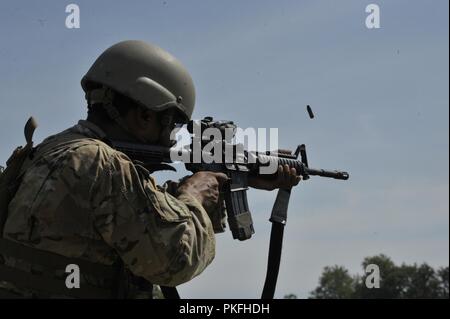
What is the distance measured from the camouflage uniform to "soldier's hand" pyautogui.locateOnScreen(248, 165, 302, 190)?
116 inches

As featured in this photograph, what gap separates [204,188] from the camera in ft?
18.6

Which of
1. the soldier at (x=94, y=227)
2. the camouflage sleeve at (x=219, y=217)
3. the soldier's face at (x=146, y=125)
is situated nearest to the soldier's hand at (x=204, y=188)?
the soldier at (x=94, y=227)

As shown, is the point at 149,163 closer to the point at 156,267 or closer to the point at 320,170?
the point at 156,267

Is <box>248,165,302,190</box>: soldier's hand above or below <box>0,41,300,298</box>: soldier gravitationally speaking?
above

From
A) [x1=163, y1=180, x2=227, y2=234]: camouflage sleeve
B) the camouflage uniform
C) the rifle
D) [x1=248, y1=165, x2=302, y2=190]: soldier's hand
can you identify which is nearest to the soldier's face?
the rifle

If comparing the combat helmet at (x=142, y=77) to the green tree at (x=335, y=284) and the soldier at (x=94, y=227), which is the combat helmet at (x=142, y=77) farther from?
the green tree at (x=335, y=284)

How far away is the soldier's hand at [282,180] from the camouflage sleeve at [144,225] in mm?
2879

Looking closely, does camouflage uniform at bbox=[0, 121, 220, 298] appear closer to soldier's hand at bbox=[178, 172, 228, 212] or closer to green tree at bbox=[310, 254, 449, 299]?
soldier's hand at bbox=[178, 172, 228, 212]

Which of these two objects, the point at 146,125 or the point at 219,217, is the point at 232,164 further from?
the point at 146,125

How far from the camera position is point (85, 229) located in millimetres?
4766

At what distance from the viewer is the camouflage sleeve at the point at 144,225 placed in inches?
188

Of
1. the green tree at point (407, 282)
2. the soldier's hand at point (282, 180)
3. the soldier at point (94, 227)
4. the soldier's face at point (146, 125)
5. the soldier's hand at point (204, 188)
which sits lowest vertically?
the soldier at point (94, 227)

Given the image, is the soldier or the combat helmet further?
the combat helmet

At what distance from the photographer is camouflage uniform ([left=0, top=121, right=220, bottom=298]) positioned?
4.73 m
